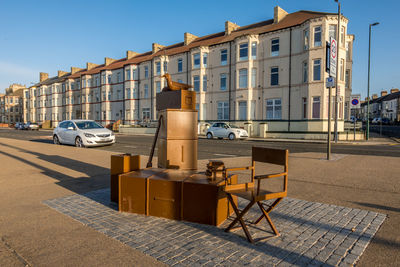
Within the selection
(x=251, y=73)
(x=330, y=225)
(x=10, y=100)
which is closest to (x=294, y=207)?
(x=330, y=225)

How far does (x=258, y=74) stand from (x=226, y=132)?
31.8 ft

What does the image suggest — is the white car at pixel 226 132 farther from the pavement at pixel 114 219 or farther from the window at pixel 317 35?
the pavement at pixel 114 219

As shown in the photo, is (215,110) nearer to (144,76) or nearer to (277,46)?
(277,46)

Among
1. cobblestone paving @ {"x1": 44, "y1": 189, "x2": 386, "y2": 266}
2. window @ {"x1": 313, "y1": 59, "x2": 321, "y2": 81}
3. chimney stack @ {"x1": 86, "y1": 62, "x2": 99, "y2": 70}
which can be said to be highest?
chimney stack @ {"x1": 86, "y1": 62, "x2": 99, "y2": 70}

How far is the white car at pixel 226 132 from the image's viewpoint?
2353 cm

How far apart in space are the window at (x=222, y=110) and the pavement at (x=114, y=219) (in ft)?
82.0

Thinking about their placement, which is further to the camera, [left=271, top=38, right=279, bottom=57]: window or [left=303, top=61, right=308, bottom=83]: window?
[left=271, top=38, right=279, bottom=57]: window

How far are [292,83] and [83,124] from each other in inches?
824

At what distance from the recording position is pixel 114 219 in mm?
4008

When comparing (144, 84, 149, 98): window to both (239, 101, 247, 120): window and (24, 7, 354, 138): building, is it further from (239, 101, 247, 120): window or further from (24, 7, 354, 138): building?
(239, 101, 247, 120): window

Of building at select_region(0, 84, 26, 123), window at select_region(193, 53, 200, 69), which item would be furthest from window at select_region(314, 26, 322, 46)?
building at select_region(0, 84, 26, 123)

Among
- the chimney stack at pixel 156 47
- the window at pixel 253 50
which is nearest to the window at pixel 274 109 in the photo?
the window at pixel 253 50

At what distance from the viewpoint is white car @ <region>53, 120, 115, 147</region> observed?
14503mm

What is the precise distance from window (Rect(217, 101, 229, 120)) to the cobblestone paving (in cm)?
2797
